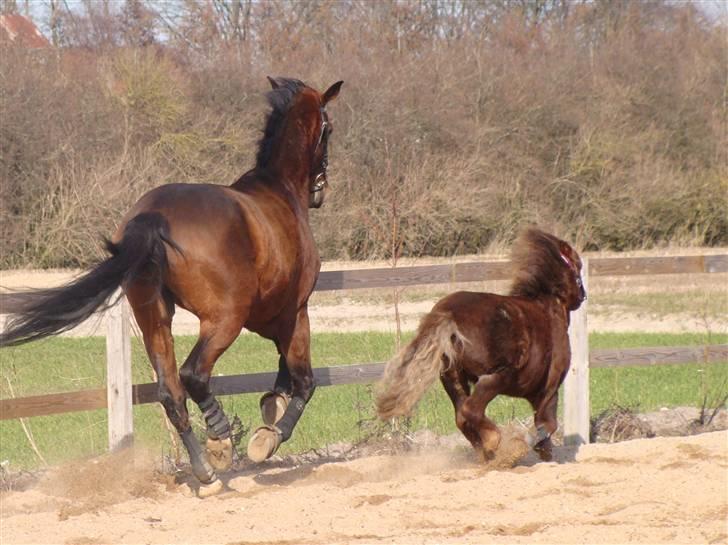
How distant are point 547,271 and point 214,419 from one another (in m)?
2.47

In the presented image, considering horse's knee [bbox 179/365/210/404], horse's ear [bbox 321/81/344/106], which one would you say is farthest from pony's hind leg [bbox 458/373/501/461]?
horse's ear [bbox 321/81/344/106]

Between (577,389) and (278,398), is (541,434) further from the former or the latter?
(278,398)

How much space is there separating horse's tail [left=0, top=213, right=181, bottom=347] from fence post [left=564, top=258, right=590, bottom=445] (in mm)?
3708

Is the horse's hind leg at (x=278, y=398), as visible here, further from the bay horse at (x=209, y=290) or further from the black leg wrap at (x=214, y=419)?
the black leg wrap at (x=214, y=419)

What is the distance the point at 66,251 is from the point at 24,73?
4.56 metres

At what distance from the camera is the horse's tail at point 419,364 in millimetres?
6559

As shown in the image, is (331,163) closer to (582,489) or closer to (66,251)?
(66,251)

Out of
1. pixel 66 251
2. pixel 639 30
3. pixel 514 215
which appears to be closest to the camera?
pixel 66 251

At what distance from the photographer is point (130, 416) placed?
6.98 metres

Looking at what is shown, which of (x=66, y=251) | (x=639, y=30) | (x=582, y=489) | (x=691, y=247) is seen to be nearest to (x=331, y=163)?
(x=66, y=251)

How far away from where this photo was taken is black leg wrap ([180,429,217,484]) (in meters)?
6.35

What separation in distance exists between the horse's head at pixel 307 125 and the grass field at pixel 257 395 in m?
1.80

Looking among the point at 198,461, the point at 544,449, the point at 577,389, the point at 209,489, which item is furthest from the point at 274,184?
the point at 577,389

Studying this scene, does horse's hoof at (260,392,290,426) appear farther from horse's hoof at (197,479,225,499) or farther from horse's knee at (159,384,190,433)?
horse's knee at (159,384,190,433)
